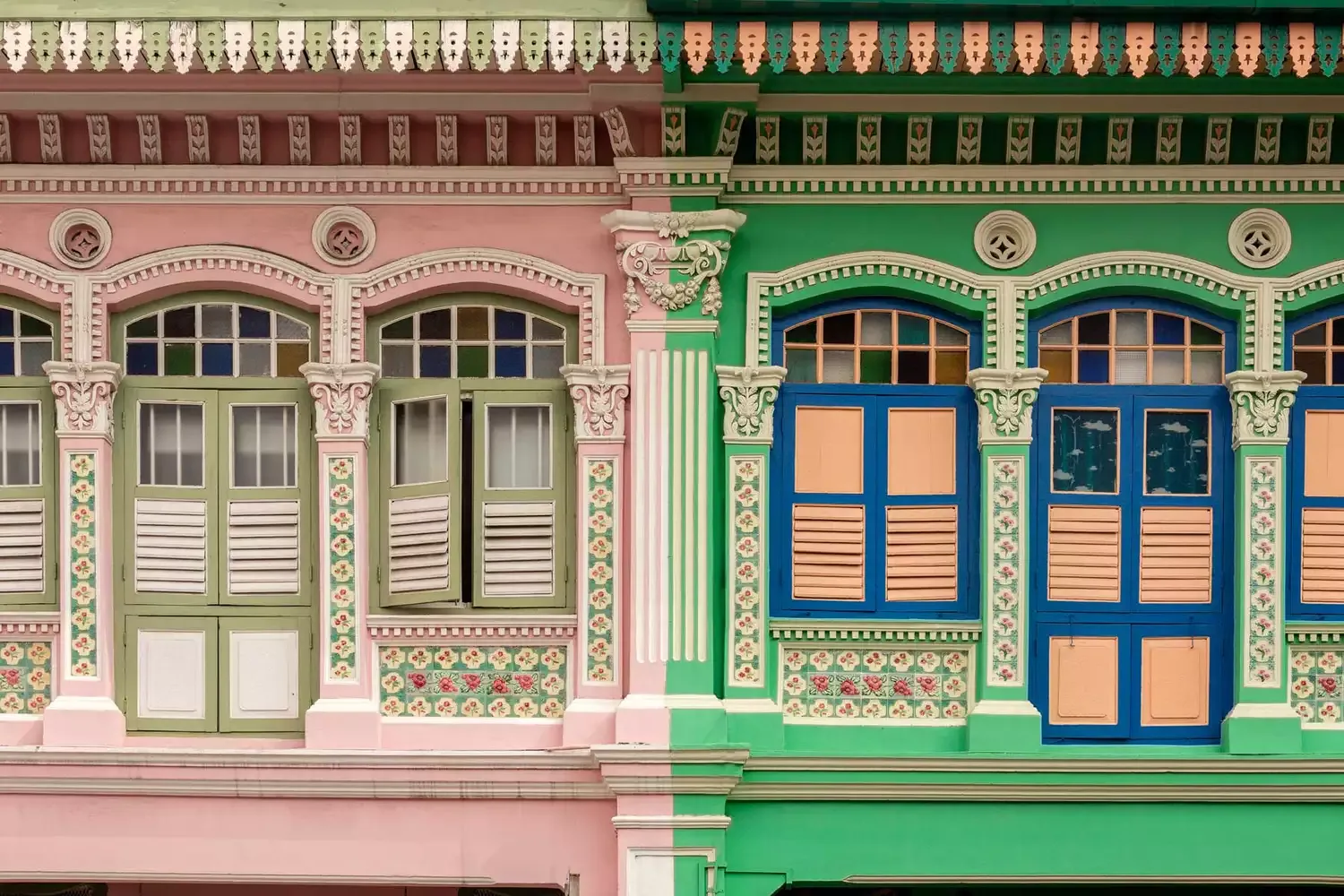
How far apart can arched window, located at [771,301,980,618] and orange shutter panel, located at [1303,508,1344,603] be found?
1.64m

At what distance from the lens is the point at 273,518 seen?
29.2 feet

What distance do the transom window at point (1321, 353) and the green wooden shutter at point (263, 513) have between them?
495 cm

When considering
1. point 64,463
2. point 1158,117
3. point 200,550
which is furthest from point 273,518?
point 1158,117

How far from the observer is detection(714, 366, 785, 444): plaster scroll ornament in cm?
877

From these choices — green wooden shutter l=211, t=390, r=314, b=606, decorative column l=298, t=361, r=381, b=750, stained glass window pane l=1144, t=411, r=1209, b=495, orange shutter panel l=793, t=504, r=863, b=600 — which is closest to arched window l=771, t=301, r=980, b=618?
orange shutter panel l=793, t=504, r=863, b=600

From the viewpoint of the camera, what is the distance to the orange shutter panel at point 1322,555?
349 inches

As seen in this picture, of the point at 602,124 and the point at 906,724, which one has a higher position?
the point at 602,124

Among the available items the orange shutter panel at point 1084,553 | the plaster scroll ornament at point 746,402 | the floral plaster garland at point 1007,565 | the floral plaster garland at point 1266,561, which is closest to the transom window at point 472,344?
the plaster scroll ornament at point 746,402

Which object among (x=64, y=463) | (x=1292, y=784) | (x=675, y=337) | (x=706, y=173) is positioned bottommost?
(x=1292, y=784)

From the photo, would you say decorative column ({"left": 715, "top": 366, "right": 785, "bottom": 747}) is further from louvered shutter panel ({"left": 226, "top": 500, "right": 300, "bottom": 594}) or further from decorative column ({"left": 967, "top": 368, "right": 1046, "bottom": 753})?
louvered shutter panel ({"left": 226, "top": 500, "right": 300, "bottom": 594})

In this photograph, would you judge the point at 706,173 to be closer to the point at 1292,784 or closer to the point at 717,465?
the point at 717,465

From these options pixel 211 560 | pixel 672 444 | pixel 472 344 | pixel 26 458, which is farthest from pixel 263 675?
pixel 672 444

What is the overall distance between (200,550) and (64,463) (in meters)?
0.78

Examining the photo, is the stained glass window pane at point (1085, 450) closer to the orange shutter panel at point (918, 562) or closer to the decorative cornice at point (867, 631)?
the orange shutter panel at point (918, 562)
